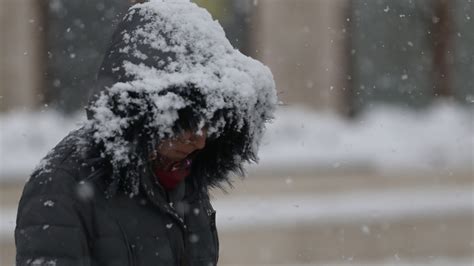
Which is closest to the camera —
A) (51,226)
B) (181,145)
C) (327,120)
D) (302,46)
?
(51,226)

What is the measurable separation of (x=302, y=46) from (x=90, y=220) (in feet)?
22.9

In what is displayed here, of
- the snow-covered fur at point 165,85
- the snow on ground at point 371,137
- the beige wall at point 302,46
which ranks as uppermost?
the beige wall at point 302,46

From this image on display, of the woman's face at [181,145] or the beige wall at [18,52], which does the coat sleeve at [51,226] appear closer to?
the woman's face at [181,145]

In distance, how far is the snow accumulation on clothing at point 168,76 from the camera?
2.77 metres

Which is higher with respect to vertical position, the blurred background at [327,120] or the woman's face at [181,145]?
the blurred background at [327,120]

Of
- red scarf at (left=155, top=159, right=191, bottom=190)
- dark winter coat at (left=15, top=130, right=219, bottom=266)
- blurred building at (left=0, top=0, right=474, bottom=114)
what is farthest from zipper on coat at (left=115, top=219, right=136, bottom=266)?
blurred building at (left=0, top=0, right=474, bottom=114)

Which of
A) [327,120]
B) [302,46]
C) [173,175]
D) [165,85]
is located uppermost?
[302,46]

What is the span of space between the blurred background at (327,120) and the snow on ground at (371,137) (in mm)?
13

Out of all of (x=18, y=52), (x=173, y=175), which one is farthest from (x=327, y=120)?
(x=173, y=175)

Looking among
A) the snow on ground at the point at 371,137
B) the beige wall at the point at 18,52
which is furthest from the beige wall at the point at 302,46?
the beige wall at the point at 18,52

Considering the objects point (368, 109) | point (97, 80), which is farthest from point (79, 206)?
point (368, 109)

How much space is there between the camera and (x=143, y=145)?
280 cm

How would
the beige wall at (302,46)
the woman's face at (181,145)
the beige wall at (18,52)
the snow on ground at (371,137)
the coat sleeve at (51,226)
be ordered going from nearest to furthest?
1. the coat sleeve at (51,226)
2. the woman's face at (181,145)
3. the beige wall at (18,52)
4. the snow on ground at (371,137)
5. the beige wall at (302,46)

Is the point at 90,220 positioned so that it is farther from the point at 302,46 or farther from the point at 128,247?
the point at 302,46
